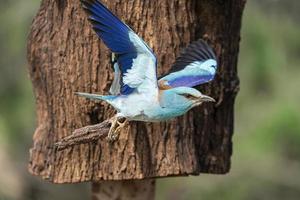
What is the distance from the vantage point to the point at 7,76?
8.40 metres

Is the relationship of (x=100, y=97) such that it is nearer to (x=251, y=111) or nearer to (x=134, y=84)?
(x=134, y=84)

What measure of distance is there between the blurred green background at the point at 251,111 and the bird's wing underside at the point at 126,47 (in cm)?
294

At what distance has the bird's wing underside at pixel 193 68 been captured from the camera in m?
4.31

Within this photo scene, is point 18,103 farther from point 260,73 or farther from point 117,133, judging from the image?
point 117,133

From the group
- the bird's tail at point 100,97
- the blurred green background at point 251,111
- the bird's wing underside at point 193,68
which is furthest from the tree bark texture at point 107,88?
the blurred green background at point 251,111

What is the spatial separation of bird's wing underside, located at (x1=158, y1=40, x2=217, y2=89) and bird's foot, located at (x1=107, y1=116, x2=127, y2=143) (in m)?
0.24

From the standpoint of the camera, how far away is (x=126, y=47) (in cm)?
408

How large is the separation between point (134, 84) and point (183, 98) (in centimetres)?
24

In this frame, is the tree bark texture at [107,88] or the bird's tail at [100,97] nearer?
the bird's tail at [100,97]

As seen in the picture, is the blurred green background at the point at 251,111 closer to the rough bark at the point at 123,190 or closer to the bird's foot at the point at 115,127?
the rough bark at the point at 123,190

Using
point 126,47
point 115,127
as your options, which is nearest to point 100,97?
point 115,127

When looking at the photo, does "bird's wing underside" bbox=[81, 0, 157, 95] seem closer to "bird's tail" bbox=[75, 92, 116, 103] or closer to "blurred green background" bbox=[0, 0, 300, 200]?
"bird's tail" bbox=[75, 92, 116, 103]

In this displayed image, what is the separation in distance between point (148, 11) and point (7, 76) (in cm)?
401

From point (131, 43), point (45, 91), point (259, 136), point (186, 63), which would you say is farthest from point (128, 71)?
point (259, 136)
